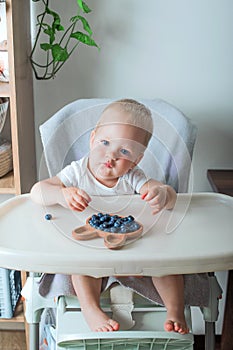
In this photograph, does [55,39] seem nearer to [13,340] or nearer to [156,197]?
[156,197]

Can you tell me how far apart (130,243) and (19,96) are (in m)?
0.64

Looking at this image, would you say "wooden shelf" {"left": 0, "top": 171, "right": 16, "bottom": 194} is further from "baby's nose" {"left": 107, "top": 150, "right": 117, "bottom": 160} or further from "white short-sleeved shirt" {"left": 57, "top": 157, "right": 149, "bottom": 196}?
"baby's nose" {"left": 107, "top": 150, "right": 117, "bottom": 160}

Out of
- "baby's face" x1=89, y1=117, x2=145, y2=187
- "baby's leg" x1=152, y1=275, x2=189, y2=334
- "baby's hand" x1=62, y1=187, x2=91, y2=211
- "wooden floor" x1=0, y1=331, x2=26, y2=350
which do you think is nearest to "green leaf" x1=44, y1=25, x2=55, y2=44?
"baby's face" x1=89, y1=117, x2=145, y2=187

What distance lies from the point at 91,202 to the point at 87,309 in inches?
10.1

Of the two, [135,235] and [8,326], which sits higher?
[135,235]

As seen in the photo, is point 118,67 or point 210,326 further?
point 118,67

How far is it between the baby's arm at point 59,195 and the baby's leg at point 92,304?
0.17 metres

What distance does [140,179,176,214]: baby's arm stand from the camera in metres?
1.39

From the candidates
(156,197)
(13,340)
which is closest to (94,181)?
(156,197)

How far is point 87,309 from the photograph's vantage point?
134 cm

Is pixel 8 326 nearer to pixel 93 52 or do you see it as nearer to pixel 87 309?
pixel 87 309

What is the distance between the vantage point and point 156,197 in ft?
4.56

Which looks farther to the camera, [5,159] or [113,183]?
[5,159]

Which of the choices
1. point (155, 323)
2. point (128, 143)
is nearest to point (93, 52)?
point (128, 143)
